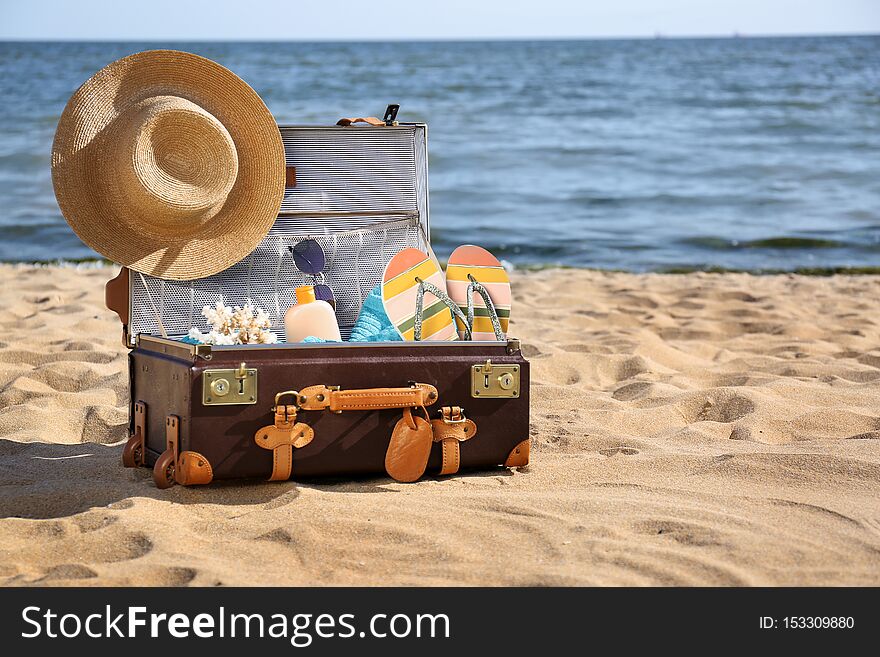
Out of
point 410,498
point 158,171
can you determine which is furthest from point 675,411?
point 158,171

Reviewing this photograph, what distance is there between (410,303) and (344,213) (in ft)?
2.35

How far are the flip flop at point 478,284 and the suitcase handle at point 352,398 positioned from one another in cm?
61

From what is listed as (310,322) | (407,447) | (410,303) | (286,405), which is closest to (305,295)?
(310,322)

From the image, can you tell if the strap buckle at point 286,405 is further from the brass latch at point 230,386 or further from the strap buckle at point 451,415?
the strap buckle at point 451,415

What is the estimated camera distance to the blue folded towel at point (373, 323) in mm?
3947

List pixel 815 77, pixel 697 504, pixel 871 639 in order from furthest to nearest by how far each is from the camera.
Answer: pixel 815 77, pixel 697 504, pixel 871 639

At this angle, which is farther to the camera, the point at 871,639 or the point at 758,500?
the point at 758,500

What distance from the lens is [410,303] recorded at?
12.5 feet

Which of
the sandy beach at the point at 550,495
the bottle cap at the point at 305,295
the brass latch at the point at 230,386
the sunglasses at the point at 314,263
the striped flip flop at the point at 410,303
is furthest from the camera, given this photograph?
the sunglasses at the point at 314,263

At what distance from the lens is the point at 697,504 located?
307 centimetres

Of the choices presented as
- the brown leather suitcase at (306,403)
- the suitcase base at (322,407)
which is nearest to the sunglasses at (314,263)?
the brown leather suitcase at (306,403)

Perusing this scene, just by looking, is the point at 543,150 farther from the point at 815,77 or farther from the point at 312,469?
the point at 312,469

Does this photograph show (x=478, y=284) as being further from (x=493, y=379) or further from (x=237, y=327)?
(x=237, y=327)

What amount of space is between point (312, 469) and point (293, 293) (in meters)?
1.11
